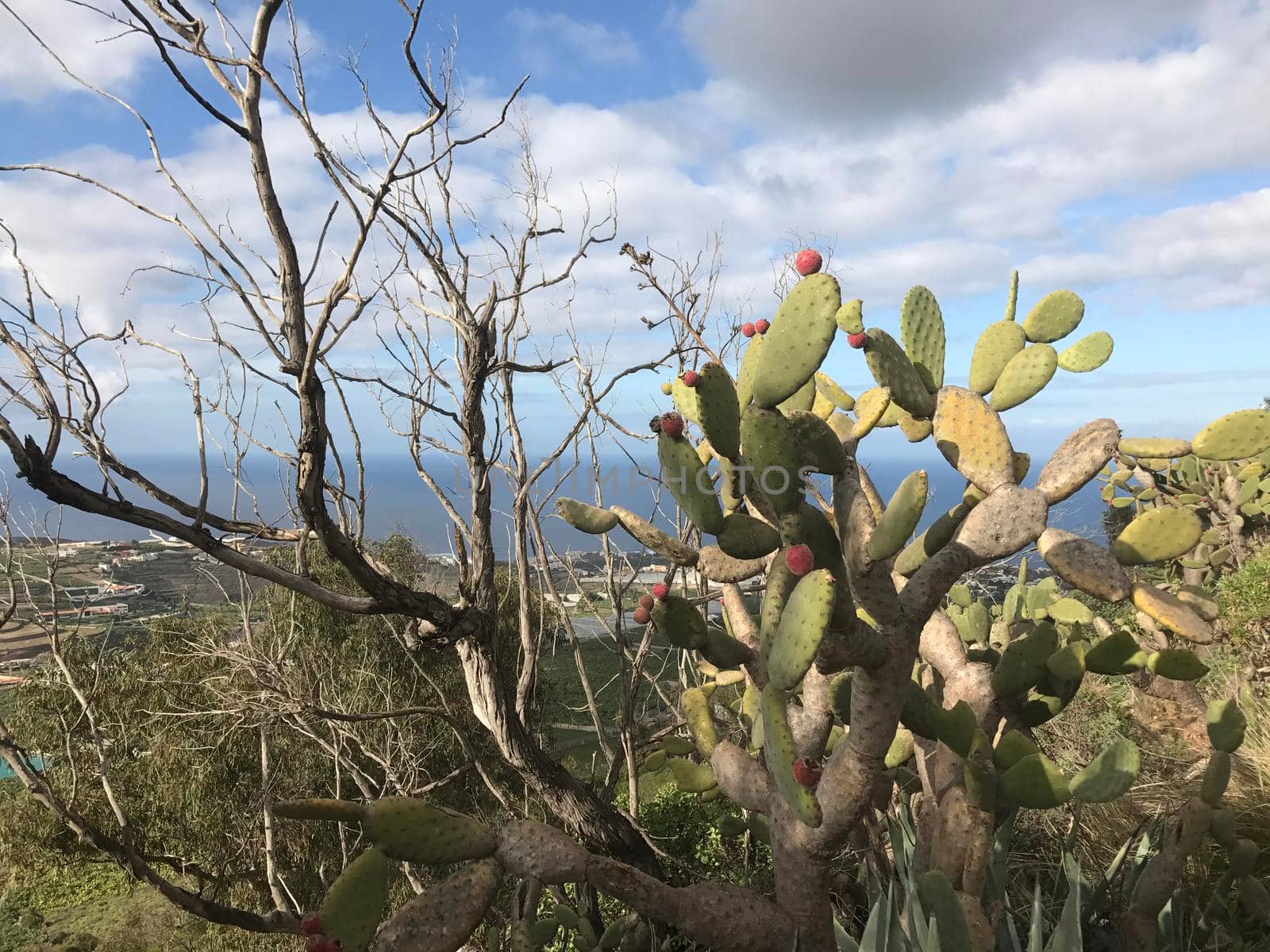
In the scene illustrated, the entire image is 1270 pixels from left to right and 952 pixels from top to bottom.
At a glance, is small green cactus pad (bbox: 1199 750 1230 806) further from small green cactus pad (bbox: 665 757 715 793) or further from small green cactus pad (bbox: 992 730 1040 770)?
small green cactus pad (bbox: 665 757 715 793)

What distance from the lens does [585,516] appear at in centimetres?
207

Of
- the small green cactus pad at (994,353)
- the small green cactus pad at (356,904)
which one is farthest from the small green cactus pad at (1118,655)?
the small green cactus pad at (356,904)

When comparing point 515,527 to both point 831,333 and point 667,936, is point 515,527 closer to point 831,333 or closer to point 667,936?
point 667,936

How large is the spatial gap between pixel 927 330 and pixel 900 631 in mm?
963

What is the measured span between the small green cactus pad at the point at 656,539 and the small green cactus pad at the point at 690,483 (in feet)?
1.65

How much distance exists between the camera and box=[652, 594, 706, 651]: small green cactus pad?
6.06ft

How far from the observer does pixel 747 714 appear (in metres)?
2.80

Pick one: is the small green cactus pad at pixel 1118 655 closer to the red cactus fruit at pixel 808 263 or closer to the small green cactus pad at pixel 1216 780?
the small green cactus pad at pixel 1216 780

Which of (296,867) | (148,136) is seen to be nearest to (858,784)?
(148,136)

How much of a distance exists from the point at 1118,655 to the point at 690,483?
132cm

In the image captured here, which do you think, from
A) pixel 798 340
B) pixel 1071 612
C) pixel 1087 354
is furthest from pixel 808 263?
pixel 1071 612

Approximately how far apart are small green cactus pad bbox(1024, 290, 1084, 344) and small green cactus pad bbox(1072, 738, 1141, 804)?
1197 millimetres

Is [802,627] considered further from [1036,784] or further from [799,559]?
[1036,784]

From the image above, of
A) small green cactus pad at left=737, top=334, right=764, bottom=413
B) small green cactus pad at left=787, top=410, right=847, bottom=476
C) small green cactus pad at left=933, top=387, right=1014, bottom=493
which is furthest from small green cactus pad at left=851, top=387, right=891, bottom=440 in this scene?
small green cactus pad at left=787, top=410, right=847, bottom=476
